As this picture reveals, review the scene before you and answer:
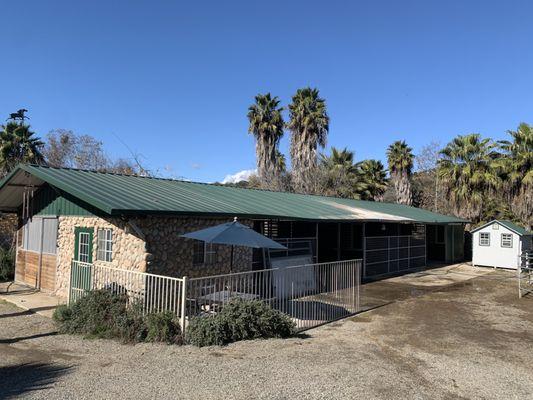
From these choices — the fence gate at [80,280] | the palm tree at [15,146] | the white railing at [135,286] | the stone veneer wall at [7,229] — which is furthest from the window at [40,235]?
the palm tree at [15,146]

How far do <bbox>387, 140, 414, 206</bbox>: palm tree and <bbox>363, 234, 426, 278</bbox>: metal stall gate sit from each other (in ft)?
39.7

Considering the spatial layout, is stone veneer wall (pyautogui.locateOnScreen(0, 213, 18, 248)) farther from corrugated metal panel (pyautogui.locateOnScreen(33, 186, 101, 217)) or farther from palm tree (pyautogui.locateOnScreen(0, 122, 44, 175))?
palm tree (pyautogui.locateOnScreen(0, 122, 44, 175))

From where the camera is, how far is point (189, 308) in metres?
8.70

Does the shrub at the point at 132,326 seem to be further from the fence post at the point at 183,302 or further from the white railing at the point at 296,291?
the white railing at the point at 296,291

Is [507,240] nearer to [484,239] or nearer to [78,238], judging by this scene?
[484,239]

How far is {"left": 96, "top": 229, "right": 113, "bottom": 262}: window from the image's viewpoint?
1169cm

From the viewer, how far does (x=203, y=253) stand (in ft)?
40.3

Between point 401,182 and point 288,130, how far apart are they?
10599 mm

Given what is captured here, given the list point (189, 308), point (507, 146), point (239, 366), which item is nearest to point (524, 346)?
point (239, 366)

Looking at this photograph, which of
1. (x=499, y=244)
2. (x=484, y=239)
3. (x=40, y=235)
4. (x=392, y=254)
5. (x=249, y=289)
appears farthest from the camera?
(x=484, y=239)

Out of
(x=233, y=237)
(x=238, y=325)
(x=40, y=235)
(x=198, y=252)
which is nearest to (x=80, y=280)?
(x=198, y=252)

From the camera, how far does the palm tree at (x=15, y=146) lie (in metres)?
29.0

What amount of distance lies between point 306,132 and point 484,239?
1659 centimetres

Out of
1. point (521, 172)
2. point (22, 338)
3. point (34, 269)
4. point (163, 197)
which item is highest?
point (521, 172)
